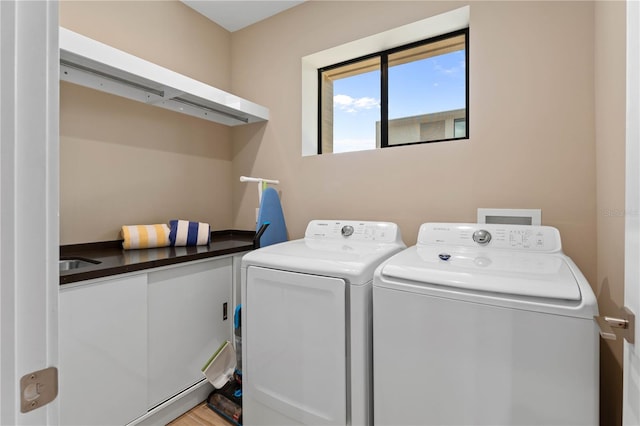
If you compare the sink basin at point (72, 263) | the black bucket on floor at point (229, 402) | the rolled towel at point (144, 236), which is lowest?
the black bucket on floor at point (229, 402)

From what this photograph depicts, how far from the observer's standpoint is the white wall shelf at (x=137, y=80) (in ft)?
4.63

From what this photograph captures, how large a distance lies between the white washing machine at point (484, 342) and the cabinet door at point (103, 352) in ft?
3.76

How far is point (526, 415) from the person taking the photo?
93cm

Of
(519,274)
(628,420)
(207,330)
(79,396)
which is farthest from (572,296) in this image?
(79,396)

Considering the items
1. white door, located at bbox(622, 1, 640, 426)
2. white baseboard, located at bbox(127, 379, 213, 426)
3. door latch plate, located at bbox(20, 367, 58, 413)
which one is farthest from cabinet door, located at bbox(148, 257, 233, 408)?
white door, located at bbox(622, 1, 640, 426)

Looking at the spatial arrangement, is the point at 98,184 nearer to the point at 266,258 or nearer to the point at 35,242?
the point at 266,258

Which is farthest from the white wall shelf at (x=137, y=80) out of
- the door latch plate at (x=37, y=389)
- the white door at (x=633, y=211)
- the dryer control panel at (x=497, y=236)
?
the white door at (x=633, y=211)

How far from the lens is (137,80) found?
5.48ft

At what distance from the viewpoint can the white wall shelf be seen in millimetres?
1410

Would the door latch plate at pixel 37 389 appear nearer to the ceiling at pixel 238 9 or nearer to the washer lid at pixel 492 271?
the washer lid at pixel 492 271

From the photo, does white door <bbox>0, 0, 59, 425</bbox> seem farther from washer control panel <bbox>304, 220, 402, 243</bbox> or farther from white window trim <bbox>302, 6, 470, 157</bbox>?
white window trim <bbox>302, 6, 470, 157</bbox>

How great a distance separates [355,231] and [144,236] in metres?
1.32

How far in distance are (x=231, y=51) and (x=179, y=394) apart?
2678 millimetres

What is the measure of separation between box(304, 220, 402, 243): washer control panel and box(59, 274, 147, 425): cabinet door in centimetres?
101
